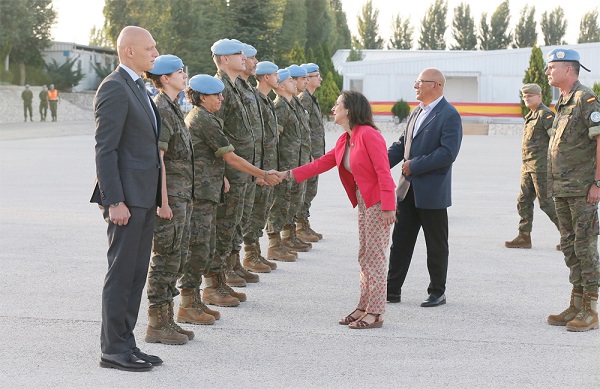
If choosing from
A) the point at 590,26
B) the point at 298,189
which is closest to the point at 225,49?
the point at 298,189

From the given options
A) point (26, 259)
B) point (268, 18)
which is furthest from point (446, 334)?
point (268, 18)

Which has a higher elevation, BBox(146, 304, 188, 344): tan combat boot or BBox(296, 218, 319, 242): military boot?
BBox(146, 304, 188, 344): tan combat boot

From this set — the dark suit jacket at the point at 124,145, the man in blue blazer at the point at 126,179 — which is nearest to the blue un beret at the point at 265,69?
the man in blue blazer at the point at 126,179

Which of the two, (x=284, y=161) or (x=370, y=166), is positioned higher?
(x=370, y=166)

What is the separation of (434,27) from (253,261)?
113m

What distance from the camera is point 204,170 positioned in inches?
299

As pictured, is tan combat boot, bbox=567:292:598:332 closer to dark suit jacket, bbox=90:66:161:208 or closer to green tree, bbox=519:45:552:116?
dark suit jacket, bbox=90:66:161:208

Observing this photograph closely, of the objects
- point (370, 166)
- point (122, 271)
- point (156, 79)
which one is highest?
point (156, 79)

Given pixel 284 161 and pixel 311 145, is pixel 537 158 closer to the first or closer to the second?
pixel 311 145

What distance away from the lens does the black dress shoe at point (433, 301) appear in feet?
27.7

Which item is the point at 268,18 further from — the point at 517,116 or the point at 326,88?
the point at 517,116

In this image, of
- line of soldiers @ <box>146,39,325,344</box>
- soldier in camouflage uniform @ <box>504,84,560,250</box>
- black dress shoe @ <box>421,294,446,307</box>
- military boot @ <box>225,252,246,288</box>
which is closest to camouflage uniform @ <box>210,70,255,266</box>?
line of soldiers @ <box>146,39,325,344</box>

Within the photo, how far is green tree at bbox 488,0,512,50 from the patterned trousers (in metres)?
111

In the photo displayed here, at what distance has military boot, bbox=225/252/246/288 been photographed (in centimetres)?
918
